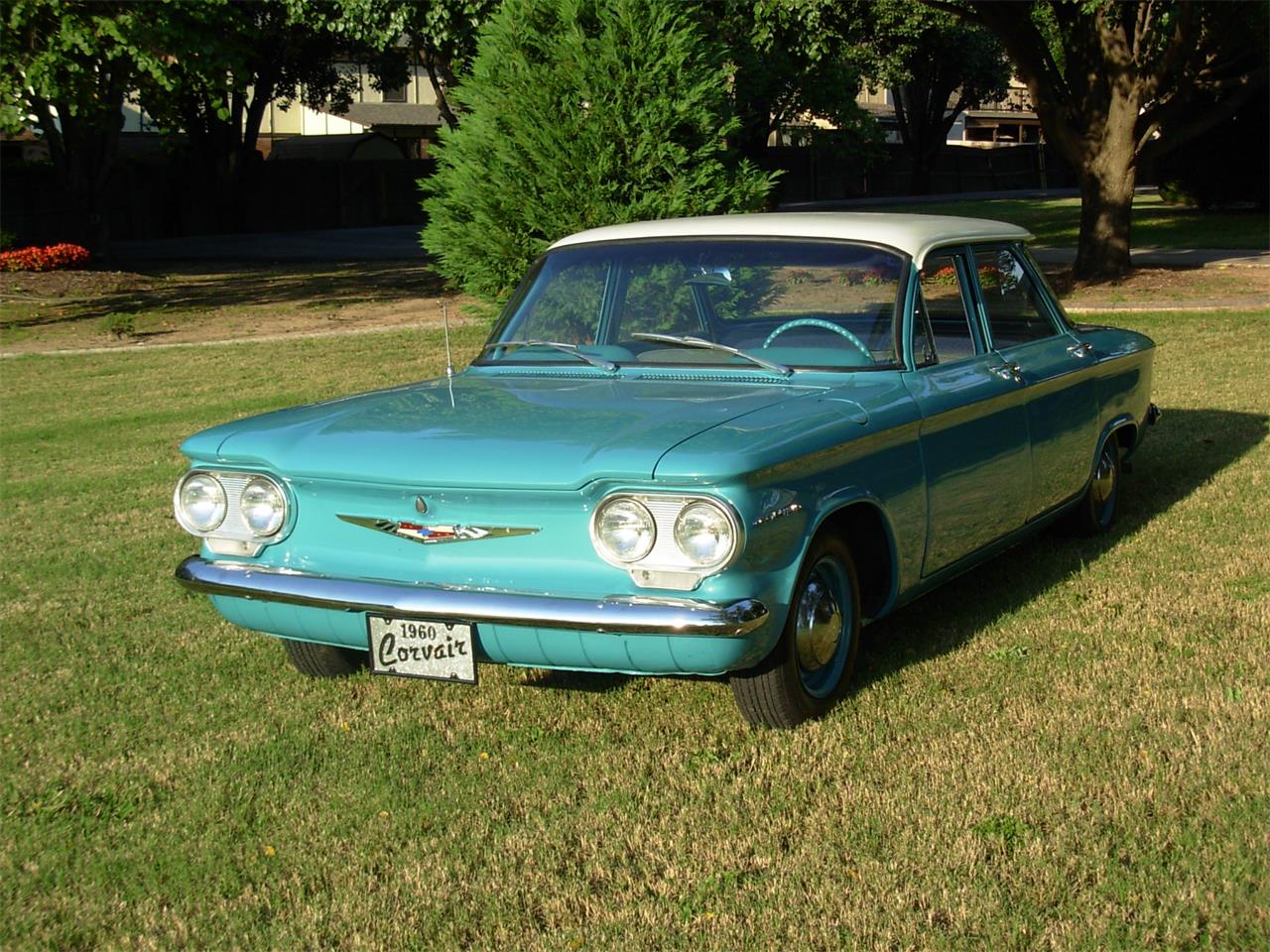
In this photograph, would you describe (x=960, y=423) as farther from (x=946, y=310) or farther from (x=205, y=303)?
(x=205, y=303)

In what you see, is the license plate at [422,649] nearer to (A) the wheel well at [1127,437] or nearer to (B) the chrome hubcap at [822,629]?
(B) the chrome hubcap at [822,629]

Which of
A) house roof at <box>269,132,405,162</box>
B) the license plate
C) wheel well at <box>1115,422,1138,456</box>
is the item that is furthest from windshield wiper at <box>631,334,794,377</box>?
house roof at <box>269,132,405,162</box>

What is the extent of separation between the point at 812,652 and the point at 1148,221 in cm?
3393

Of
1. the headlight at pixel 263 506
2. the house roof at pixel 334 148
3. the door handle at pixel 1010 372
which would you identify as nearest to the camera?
the headlight at pixel 263 506

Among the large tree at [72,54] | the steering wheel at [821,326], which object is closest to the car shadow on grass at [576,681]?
the steering wheel at [821,326]

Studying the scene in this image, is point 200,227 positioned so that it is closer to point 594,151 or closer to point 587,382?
point 594,151

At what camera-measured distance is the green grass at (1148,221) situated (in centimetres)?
2973

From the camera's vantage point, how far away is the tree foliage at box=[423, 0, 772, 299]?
1220 centimetres

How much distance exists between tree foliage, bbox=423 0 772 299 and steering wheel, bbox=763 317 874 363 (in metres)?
6.79

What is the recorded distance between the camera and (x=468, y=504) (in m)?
4.59

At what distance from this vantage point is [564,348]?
595 centimetres

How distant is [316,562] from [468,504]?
23.5 inches

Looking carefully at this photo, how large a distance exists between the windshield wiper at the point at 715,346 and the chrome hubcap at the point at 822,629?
850 mm

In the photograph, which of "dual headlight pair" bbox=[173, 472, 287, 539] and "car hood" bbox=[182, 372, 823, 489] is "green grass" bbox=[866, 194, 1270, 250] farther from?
"dual headlight pair" bbox=[173, 472, 287, 539]
